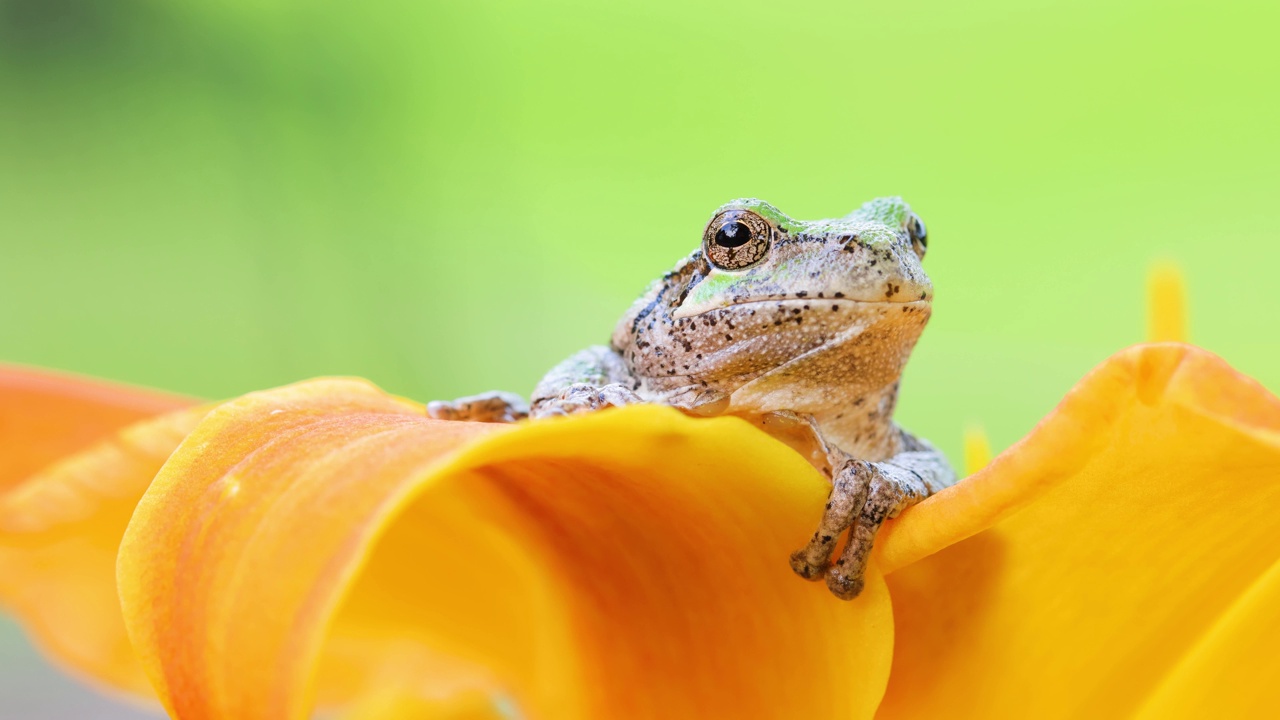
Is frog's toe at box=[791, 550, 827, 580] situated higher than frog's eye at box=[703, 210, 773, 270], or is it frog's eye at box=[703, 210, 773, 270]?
frog's eye at box=[703, 210, 773, 270]

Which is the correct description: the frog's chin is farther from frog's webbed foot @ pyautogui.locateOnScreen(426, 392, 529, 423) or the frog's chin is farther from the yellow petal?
the yellow petal

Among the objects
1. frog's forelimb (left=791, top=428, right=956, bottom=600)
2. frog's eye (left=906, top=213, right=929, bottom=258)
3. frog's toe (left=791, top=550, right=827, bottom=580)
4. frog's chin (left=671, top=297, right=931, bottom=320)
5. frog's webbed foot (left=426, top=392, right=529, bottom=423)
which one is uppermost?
frog's eye (left=906, top=213, right=929, bottom=258)

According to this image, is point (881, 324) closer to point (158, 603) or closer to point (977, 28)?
point (158, 603)

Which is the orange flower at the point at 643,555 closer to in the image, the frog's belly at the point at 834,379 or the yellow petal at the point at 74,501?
the yellow petal at the point at 74,501

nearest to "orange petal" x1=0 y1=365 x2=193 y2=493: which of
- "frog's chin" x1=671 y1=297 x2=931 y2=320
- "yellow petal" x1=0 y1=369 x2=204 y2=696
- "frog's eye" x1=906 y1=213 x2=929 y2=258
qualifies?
"yellow petal" x1=0 y1=369 x2=204 y2=696

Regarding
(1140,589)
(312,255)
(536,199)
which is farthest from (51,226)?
(1140,589)

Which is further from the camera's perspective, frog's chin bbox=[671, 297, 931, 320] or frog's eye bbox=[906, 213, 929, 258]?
frog's eye bbox=[906, 213, 929, 258]

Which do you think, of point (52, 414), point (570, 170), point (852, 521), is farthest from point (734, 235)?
point (570, 170)
